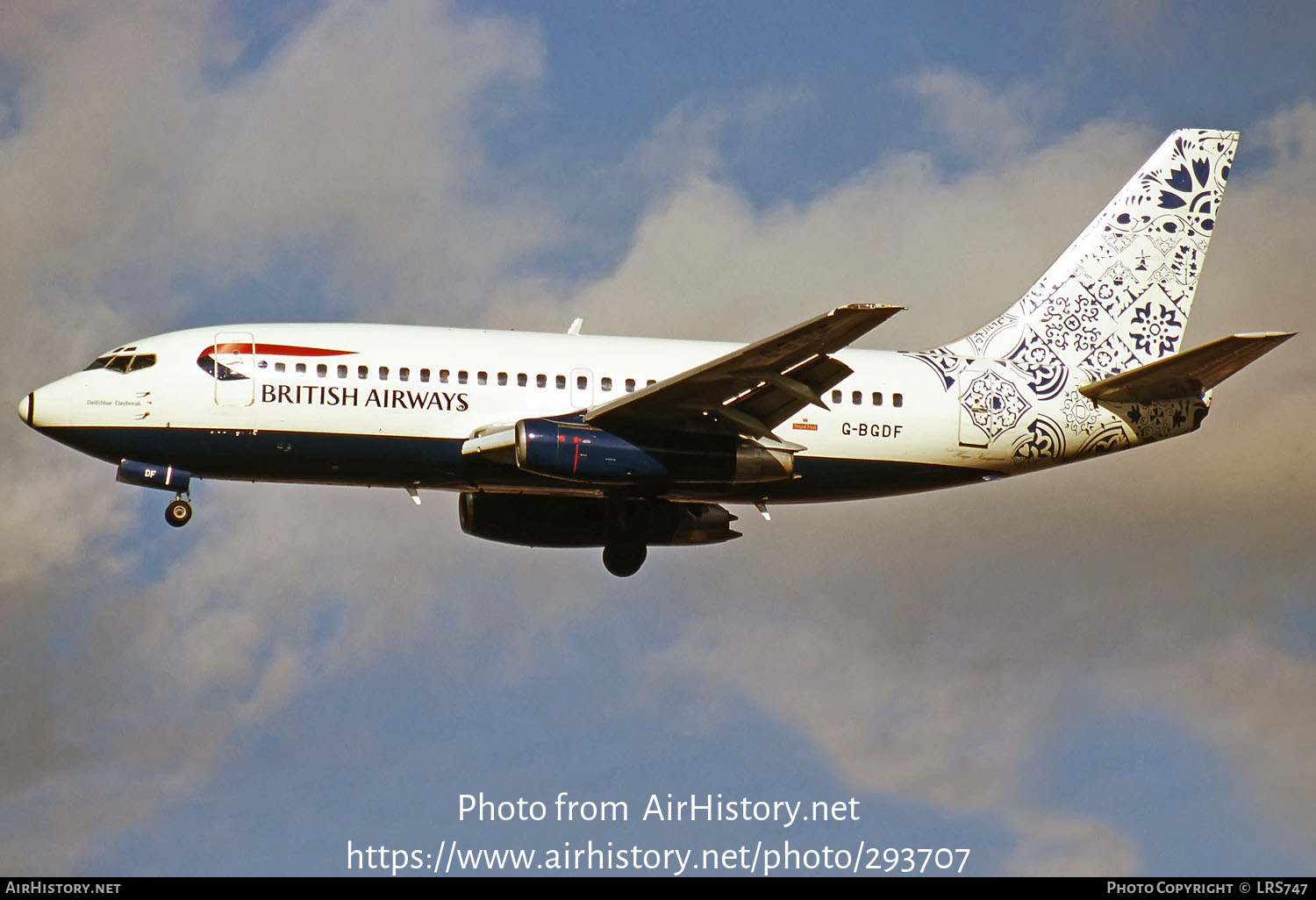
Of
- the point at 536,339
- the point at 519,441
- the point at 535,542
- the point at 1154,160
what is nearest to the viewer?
the point at 519,441

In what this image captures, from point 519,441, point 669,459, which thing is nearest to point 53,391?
point 519,441

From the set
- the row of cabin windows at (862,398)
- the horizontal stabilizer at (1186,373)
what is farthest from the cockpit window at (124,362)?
the horizontal stabilizer at (1186,373)

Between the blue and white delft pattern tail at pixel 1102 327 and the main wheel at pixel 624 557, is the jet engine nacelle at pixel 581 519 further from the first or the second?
the blue and white delft pattern tail at pixel 1102 327

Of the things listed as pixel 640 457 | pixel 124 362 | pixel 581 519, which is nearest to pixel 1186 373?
pixel 640 457

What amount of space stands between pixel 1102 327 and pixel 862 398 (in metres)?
8.03

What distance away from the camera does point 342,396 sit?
47.8 meters

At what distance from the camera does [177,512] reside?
48.3 m

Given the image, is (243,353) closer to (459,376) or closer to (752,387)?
(459,376)

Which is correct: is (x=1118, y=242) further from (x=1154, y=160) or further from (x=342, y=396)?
(x=342, y=396)

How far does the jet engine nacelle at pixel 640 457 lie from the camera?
46906 mm

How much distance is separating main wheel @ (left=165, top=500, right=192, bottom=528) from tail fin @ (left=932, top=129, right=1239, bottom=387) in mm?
19988


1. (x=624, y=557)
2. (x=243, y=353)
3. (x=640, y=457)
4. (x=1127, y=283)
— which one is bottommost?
(x=624, y=557)

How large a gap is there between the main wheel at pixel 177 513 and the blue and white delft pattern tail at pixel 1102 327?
1917 centimetres

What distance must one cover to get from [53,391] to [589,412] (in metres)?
12.9
